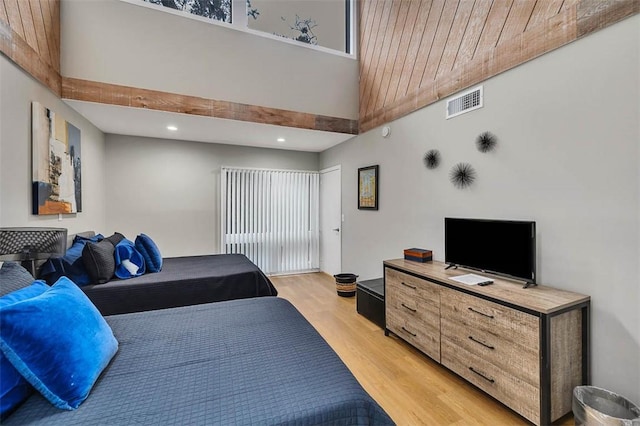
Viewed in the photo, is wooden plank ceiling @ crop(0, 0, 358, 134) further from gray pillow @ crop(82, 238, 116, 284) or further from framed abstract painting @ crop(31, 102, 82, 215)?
gray pillow @ crop(82, 238, 116, 284)

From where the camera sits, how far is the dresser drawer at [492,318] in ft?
5.37

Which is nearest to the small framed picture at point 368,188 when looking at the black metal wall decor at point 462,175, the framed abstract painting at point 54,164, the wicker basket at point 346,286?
the wicker basket at point 346,286

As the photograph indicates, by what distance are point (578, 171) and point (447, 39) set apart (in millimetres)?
1740

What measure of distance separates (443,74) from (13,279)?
3.44 metres

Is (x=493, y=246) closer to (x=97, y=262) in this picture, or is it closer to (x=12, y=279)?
(x=12, y=279)

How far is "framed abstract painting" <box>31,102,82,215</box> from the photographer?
91.7 inches

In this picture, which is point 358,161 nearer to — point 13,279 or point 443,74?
point 443,74

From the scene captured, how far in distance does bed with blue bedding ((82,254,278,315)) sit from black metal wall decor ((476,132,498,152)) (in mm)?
2370

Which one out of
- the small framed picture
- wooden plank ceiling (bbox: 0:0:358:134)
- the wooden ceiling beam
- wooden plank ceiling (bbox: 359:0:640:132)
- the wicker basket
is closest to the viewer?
wooden plank ceiling (bbox: 359:0:640:132)

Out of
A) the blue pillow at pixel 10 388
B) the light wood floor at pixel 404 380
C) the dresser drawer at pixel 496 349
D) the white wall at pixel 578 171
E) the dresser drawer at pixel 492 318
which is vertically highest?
the white wall at pixel 578 171

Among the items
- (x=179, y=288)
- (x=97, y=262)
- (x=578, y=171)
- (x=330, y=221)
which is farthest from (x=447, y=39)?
(x=97, y=262)

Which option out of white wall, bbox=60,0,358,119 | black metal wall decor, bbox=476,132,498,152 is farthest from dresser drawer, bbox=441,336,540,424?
white wall, bbox=60,0,358,119

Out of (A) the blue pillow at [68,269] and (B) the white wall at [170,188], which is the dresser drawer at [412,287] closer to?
(A) the blue pillow at [68,269]

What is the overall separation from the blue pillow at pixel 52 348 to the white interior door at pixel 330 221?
3.88 metres
